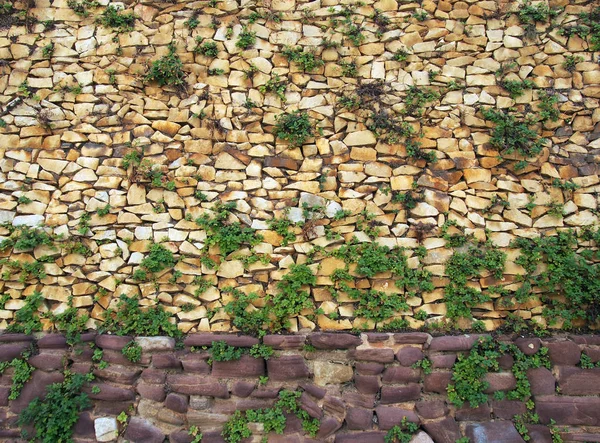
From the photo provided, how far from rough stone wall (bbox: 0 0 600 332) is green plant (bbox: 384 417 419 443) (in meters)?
0.87

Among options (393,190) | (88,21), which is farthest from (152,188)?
(393,190)

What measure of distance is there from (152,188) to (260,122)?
1.22 metres

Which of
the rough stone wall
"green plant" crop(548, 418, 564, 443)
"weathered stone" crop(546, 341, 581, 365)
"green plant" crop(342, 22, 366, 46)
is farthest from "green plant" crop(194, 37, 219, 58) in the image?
"green plant" crop(548, 418, 564, 443)

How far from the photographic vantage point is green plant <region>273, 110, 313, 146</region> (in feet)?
12.6

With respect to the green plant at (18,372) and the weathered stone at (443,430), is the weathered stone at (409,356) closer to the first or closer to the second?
the weathered stone at (443,430)

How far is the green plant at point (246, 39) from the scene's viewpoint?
4.00 metres

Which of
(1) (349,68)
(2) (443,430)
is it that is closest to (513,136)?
(1) (349,68)

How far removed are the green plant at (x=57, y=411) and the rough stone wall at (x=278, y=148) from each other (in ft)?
2.05

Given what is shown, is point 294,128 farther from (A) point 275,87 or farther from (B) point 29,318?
(B) point 29,318

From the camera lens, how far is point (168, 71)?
3.95 metres

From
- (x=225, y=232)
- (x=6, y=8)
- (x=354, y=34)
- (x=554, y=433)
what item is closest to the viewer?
(x=554, y=433)

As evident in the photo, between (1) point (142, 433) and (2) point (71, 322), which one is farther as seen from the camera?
(2) point (71, 322)

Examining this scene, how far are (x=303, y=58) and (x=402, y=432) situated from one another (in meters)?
3.54

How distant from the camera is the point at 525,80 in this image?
12.9 feet
